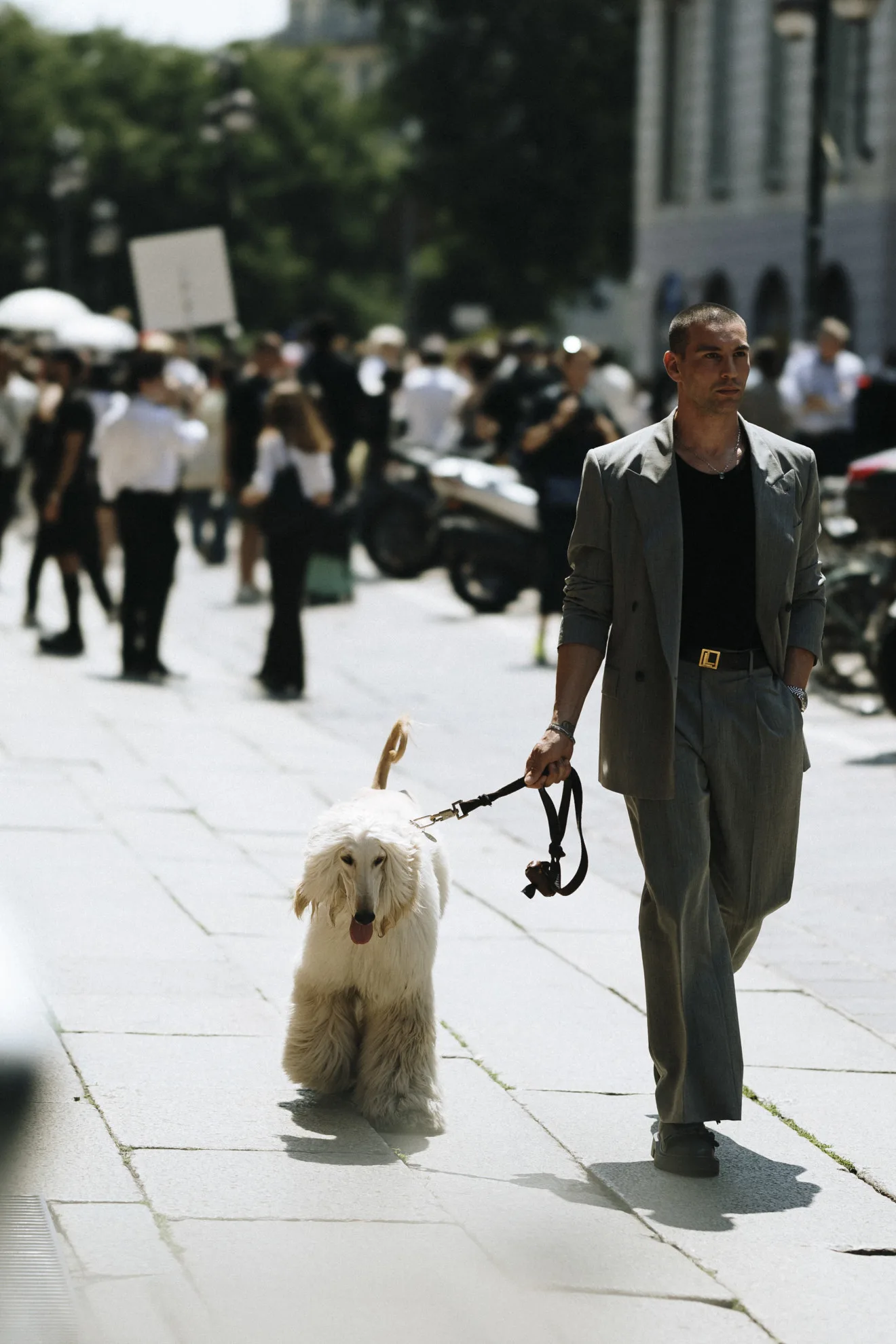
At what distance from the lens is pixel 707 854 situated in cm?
549

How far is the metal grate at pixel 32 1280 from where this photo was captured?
4.21 meters

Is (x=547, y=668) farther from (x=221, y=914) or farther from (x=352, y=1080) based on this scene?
(x=352, y=1080)

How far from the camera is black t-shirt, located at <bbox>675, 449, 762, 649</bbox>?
18.1 feet

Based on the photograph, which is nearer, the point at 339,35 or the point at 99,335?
the point at 99,335

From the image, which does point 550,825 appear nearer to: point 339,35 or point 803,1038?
point 803,1038

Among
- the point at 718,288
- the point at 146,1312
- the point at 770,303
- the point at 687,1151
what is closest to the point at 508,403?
the point at 687,1151

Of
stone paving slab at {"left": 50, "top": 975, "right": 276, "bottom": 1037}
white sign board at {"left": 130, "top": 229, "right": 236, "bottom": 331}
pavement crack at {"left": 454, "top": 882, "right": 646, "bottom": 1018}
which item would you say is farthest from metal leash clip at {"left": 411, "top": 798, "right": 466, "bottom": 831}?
white sign board at {"left": 130, "top": 229, "right": 236, "bottom": 331}

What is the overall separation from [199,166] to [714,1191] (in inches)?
2835

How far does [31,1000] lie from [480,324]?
45.0m

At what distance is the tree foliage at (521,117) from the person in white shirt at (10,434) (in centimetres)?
3199

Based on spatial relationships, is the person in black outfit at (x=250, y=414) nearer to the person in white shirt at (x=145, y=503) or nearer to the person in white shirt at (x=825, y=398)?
the person in white shirt at (x=825, y=398)

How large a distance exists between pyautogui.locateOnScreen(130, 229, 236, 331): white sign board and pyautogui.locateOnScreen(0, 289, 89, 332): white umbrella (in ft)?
34.8

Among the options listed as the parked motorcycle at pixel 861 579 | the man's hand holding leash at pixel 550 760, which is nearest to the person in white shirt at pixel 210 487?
the parked motorcycle at pixel 861 579

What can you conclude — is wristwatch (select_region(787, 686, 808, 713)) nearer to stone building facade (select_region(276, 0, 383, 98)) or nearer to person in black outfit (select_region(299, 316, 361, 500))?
person in black outfit (select_region(299, 316, 361, 500))
